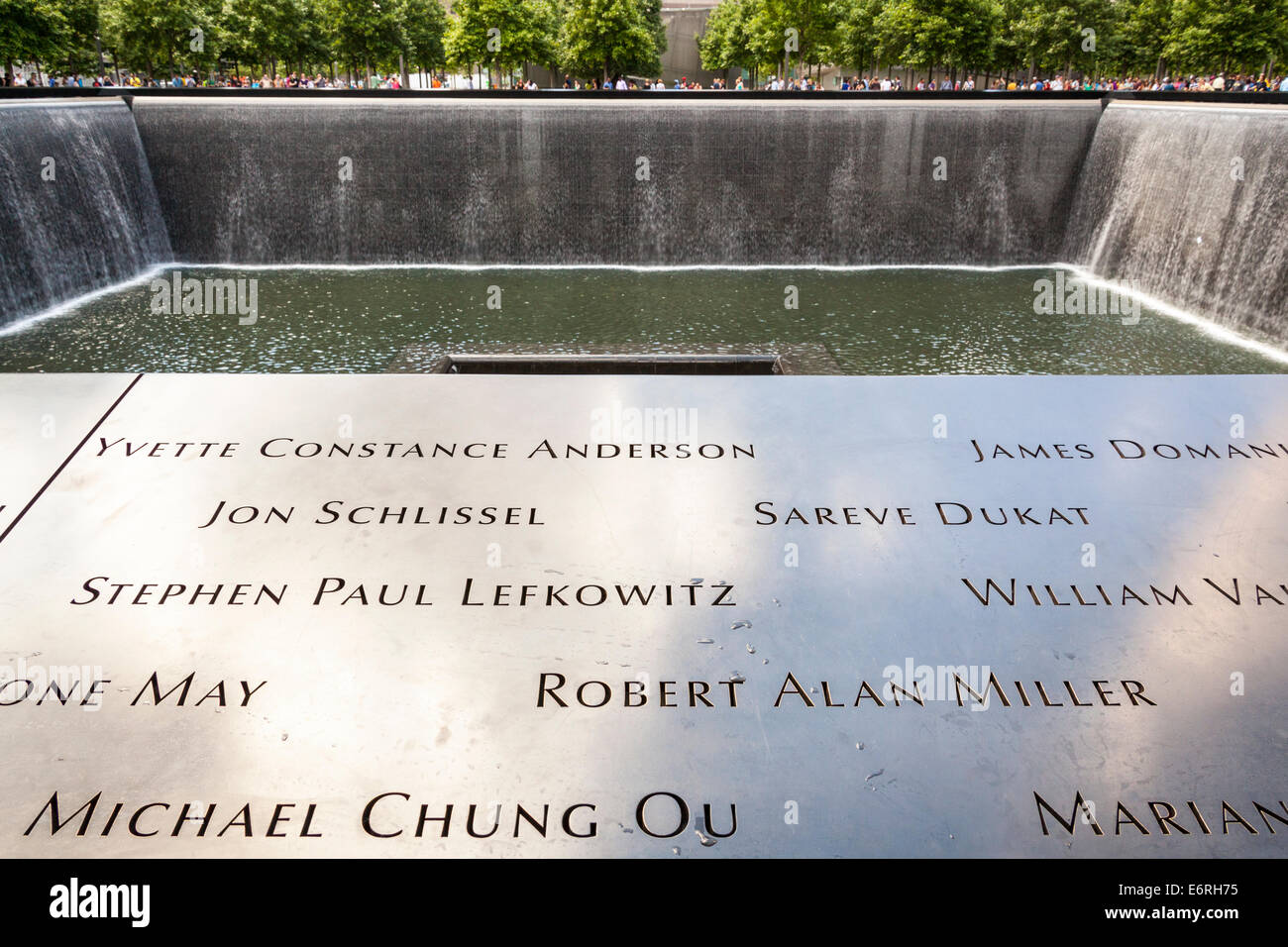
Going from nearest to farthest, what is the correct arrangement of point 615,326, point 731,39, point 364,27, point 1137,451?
point 1137,451, point 615,326, point 364,27, point 731,39

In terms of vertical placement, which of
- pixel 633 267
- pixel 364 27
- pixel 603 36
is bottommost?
pixel 633 267

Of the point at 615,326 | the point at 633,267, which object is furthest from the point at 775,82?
the point at 615,326

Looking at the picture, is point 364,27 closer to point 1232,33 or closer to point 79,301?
point 79,301

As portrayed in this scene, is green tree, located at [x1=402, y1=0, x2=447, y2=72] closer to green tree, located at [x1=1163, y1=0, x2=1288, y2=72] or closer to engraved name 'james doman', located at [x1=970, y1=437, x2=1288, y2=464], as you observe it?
green tree, located at [x1=1163, y1=0, x2=1288, y2=72]

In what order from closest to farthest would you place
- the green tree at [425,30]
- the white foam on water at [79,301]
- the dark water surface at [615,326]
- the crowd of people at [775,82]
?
the dark water surface at [615,326], the white foam on water at [79,301], the crowd of people at [775,82], the green tree at [425,30]

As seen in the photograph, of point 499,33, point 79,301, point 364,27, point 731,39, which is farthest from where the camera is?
point 731,39

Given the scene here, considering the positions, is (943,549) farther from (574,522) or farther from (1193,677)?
(574,522)

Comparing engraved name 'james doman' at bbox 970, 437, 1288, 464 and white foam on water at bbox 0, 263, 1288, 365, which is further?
white foam on water at bbox 0, 263, 1288, 365

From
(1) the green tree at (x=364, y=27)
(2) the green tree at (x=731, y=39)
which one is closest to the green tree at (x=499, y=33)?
(1) the green tree at (x=364, y=27)

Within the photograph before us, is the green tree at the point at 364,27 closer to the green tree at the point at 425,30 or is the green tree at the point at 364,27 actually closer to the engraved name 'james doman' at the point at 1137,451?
the green tree at the point at 425,30

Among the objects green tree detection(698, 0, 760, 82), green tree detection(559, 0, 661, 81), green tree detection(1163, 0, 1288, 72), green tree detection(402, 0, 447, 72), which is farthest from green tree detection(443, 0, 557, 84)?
green tree detection(1163, 0, 1288, 72)

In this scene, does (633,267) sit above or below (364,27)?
below

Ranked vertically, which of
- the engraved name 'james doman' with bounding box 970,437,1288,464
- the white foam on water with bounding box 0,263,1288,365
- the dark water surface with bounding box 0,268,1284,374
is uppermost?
the engraved name 'james doman' with bounding box 970,437,1288,464

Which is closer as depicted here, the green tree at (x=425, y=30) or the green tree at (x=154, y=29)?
the green tree at (x=154, y=29)
